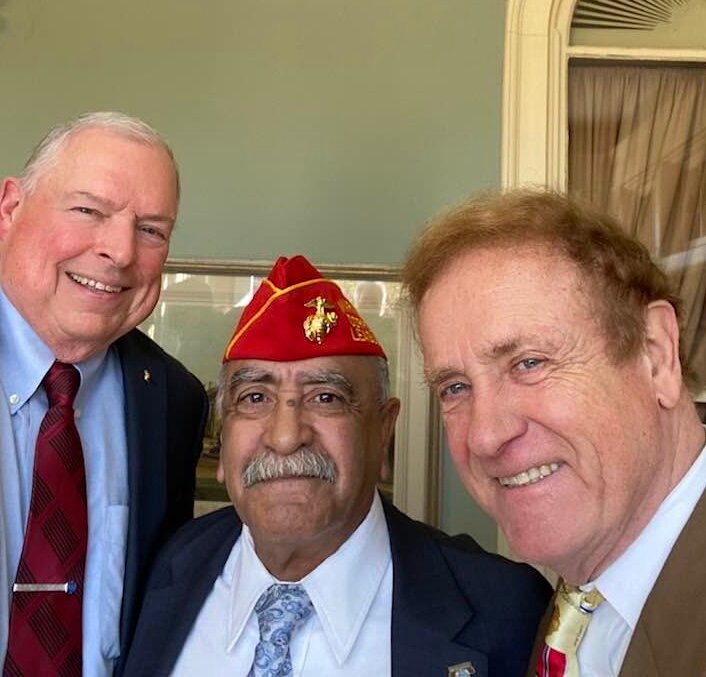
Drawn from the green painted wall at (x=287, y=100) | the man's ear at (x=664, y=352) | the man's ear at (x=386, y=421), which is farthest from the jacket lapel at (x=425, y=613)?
the green painted wall at (x=287, y=100)

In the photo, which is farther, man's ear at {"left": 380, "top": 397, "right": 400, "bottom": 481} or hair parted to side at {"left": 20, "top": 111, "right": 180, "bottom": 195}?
man's ear at {"left": 380, "top": 397, "right": 400, "bottom": 481}

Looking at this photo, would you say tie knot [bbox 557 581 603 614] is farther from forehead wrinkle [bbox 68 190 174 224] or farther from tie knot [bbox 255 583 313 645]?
forehead wrinkle [bbox 68 190 174 224]

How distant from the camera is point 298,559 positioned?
1.44m

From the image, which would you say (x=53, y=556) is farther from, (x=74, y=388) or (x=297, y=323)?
(x=297, y=323)

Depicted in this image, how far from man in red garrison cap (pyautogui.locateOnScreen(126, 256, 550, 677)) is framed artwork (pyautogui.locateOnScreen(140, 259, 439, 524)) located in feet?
2.17

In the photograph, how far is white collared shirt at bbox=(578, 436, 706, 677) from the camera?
3.09 feet

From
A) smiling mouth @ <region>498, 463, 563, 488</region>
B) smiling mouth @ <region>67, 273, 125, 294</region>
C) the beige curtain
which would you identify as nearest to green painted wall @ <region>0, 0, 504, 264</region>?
the beige curtain

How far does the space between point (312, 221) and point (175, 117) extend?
0.51 m

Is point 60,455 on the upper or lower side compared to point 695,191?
lower

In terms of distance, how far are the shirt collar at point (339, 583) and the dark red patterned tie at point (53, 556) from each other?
0.27 m

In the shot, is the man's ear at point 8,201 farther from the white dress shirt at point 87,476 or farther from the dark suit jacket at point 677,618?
the dark suit jacket at point 677,618

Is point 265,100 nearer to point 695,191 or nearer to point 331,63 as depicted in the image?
point 331,63

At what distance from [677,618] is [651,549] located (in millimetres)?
110

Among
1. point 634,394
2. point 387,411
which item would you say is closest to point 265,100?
point 387,411
